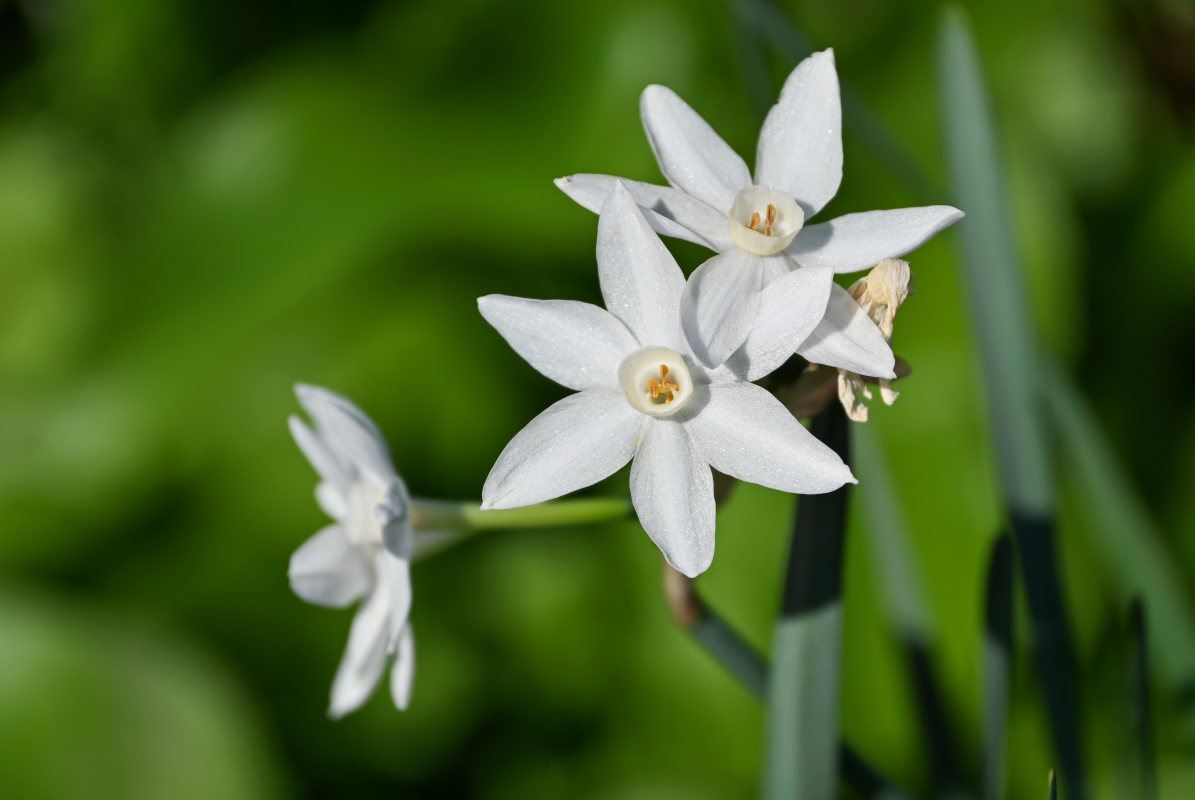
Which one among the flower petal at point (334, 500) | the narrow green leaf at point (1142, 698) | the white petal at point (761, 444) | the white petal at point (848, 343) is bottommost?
the narrow green leaf at point (1142, 698)

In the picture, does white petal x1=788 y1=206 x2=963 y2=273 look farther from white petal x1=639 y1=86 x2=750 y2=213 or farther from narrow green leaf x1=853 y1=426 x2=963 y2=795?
narrow green leaf x1=853 y1=426 x2=963 y2=795

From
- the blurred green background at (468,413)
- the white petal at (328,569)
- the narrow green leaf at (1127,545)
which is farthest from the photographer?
the blurred green background at (468,413)

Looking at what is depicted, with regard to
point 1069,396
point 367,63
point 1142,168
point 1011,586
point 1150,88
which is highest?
point 367,63

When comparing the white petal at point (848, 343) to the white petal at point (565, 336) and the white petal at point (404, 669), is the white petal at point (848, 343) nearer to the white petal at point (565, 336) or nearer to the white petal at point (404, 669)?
the white petal at point (565, 336)

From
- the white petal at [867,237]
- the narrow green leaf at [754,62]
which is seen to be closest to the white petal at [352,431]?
the white petal at [867,237]

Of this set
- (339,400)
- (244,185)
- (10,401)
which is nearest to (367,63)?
(244,185)

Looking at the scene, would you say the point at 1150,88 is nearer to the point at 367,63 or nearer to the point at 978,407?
the point at 978,407

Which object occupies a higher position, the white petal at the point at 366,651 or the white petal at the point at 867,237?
the white petal at the point at 867,237
